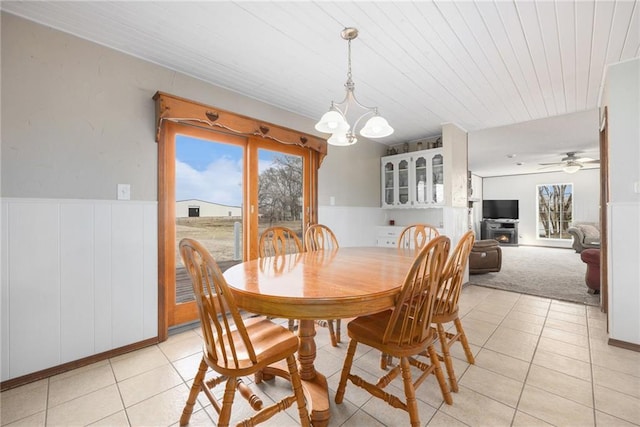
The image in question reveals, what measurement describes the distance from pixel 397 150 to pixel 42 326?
4.70 meters

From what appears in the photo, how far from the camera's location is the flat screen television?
8758 millimetres

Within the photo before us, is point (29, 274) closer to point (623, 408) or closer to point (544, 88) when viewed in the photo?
point (623, 408)

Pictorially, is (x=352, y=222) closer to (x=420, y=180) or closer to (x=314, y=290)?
(x=420, y=180)

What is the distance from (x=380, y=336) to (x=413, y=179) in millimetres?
3343

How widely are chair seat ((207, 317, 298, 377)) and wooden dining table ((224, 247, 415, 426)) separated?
127 millimetres

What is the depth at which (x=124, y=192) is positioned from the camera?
2090 millimetres

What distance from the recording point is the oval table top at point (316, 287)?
1.09 meters

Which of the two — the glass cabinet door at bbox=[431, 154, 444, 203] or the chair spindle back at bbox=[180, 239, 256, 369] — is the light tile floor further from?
the glass cabinet door at bbox=[431, 154, 444, 203]

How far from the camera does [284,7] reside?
1.63 metres

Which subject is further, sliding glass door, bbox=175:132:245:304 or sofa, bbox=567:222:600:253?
sofa, bbox=567:222:600:253

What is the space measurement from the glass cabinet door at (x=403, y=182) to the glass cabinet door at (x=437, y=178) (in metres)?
0.42

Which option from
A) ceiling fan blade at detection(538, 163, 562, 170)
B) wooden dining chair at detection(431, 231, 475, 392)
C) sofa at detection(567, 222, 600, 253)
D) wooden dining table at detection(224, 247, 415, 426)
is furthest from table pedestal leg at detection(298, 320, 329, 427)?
ceiling fan blade at detection(538, 163, 562, 170)

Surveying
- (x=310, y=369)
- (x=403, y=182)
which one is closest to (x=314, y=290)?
(x=310, y=369)

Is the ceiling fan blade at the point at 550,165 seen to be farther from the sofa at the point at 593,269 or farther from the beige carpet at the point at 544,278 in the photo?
the sofa at the point at 593,269
